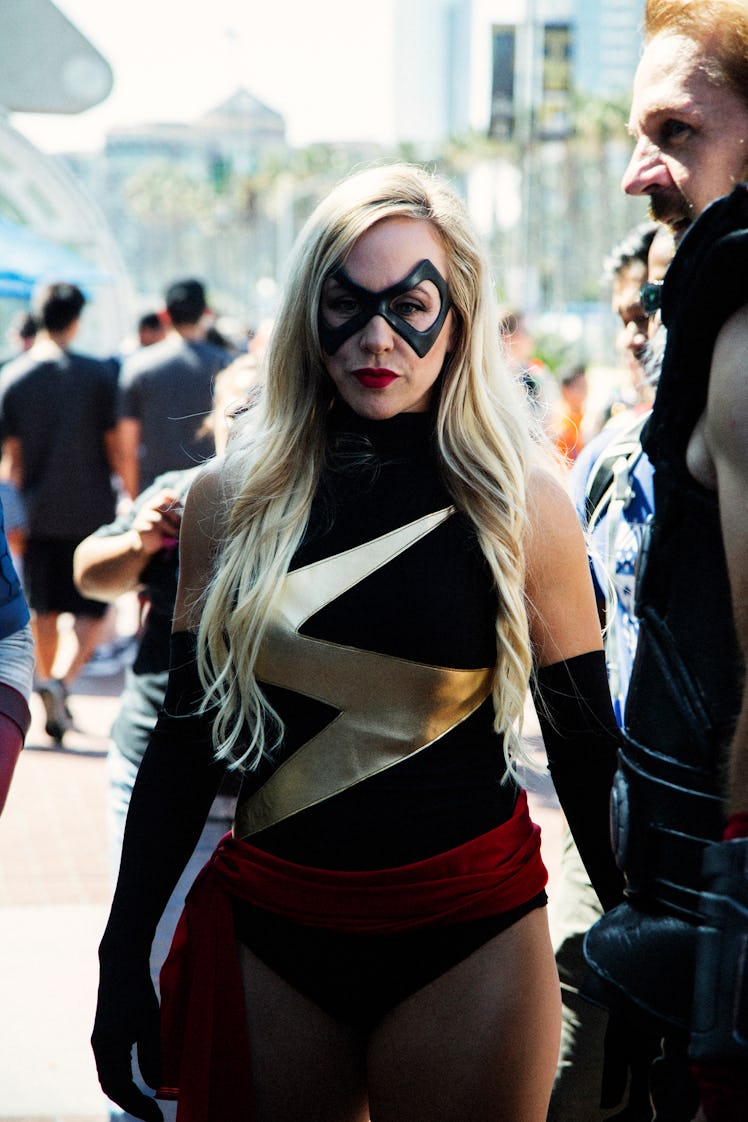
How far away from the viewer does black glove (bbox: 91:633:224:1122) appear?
207 centimetres

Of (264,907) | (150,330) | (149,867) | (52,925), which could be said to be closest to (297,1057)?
(264,907)

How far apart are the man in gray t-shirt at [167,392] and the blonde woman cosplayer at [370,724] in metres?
5.63

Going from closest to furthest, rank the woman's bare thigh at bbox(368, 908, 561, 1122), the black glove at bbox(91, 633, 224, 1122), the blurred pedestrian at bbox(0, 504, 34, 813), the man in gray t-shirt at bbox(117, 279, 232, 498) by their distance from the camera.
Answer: the woman's bare thigh at bbox(368, 908, 561, 1122)
the black glove at bbox(91, 633, 224, 1122)
the blurred pedestrian at bbox(0, 504, 34, 813)
the man in gray t-shirt at bbox(117, 279, 232, 498)

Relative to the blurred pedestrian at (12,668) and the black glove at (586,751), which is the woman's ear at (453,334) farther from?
the blurred pedestrian at (12,668)

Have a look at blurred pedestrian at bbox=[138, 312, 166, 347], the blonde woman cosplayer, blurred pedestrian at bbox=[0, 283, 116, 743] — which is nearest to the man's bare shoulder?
the blonde woman cosplayer

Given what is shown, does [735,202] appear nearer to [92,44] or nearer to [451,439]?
[451,439]

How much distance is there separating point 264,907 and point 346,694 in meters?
0.33

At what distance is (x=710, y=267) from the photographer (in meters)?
1.56

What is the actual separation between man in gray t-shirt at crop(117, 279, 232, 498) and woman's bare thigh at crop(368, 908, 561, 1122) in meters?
6.01

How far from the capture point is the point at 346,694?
2043 millimetres

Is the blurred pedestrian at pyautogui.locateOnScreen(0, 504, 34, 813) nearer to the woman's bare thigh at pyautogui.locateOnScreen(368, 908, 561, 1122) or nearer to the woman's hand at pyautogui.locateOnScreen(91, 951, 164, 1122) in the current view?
the woman's hand at pyautogui.locateOnScreen(91, 951, 164, 1122)

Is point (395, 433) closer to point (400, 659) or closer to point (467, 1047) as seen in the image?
point (400, 659)

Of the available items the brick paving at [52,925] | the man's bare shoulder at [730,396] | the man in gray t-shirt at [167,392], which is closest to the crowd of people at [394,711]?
the man's bare shoulder at [730,396]

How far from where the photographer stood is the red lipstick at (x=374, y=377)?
7.15 ft
